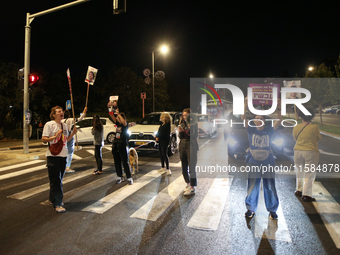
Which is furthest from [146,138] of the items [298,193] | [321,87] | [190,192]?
[321,87]

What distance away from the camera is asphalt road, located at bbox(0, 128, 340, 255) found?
3.67 m

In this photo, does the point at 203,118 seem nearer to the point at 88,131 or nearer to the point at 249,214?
the point at 88,131

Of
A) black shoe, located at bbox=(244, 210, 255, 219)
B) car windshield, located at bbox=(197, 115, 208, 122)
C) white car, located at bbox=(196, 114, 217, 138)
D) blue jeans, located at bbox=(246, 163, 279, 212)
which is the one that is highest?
car windshield, located at bbox=(197, 115, 208, 122)

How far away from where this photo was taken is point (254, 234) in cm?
400

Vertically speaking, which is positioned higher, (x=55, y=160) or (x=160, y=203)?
(x=55, y=160)

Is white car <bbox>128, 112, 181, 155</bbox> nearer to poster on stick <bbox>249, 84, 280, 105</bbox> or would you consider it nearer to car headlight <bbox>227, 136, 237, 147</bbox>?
car headlight <bbox>227, 136, 237, 147</bbox>

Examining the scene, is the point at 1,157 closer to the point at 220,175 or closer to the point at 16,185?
the point at 16,185

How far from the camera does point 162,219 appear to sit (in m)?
4.59

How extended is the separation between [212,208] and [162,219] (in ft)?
3.43

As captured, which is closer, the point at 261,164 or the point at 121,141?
the point at 261,164

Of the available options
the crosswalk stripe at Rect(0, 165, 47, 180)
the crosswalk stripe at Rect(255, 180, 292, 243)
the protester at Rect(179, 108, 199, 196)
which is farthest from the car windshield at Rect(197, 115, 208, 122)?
the crosswalk stripe at Rect(255, 180, 292, 243)

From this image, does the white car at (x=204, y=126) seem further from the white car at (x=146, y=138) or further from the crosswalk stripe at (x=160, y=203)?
the crosswalk stripe at (x=160, y=203)

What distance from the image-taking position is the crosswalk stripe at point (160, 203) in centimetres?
478

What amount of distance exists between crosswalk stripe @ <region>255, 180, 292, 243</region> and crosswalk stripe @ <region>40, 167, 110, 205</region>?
380 centimetres
